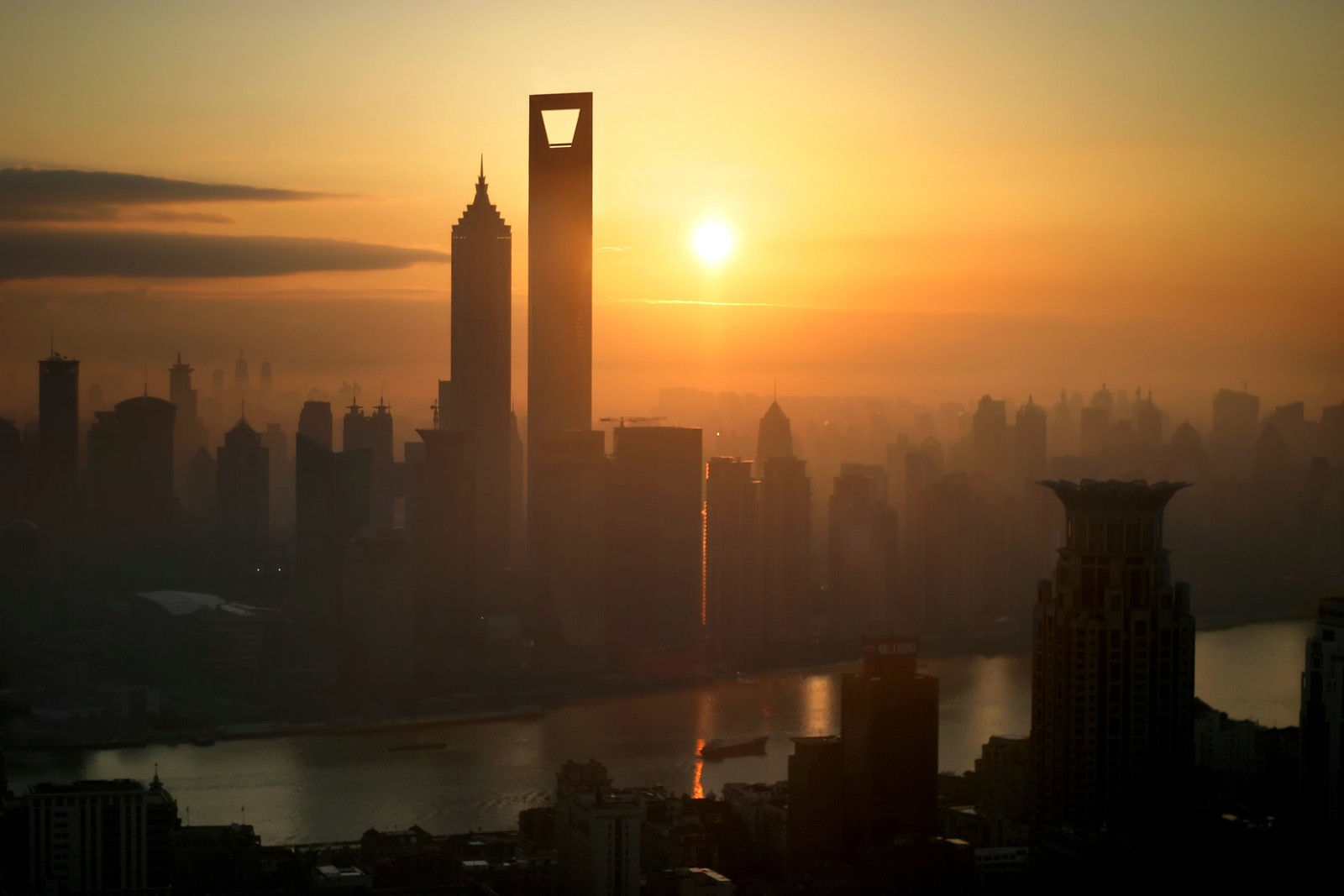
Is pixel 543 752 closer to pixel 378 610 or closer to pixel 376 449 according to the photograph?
pixel 378 610

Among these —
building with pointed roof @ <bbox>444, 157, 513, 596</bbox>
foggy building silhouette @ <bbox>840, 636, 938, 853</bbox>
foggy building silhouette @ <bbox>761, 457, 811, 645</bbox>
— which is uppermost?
building with pointed roof @ <bbox>444, 157, 513, 596</bbox>

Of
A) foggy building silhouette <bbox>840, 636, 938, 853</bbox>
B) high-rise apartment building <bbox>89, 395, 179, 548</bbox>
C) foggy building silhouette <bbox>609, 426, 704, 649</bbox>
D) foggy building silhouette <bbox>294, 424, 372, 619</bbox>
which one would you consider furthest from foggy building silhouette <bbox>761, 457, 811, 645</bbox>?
foggy building silhouette <bbox>840, 636, 938, 853</bbox>

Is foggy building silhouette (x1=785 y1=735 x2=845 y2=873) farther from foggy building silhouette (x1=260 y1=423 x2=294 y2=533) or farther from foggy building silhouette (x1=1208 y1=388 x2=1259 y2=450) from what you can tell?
foggy building silhouette (x1=260 y1=423 x2=294 y2=533)

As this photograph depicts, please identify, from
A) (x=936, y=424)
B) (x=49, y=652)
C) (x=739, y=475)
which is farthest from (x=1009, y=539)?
(x=49, y=652)

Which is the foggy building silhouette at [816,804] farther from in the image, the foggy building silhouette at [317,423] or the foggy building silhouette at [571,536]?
the foggy building silhouette at [317,423]

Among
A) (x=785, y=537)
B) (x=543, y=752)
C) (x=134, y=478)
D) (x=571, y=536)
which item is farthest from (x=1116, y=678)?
(x=134, y=478)

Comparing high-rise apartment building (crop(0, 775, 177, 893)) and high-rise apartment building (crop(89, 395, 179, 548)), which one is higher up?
high-rise apartment building (crop(89, 395, 179, 548))

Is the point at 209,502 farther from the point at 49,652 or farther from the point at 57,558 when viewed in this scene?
the point at 49,652

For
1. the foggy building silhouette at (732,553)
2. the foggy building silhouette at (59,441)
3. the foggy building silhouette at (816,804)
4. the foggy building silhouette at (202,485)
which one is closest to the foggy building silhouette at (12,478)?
the foggy building silhouette at (59,441)
